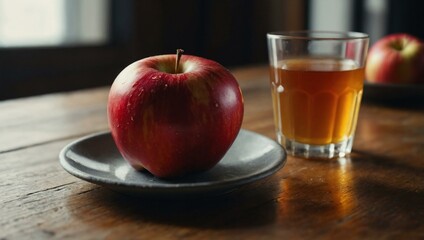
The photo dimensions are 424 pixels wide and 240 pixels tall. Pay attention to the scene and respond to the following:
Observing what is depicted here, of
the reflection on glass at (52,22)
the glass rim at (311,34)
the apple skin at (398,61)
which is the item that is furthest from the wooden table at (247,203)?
the reflection on glass at (52,22)

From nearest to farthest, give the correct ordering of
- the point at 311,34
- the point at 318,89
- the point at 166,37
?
the point at 318,89 → the point at 311,34 → the point at 166,37

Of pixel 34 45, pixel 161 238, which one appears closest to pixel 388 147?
pixel 161 238

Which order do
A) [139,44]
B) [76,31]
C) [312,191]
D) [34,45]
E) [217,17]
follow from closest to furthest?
[312,191], [34,45], [76,31], [139,44], [217,17]

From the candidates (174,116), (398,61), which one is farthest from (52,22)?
(174,116)

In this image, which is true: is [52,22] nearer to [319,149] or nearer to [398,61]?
[398,61]

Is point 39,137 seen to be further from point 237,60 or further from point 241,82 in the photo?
point 237,60

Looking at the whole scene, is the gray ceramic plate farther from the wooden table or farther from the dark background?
the dark background
